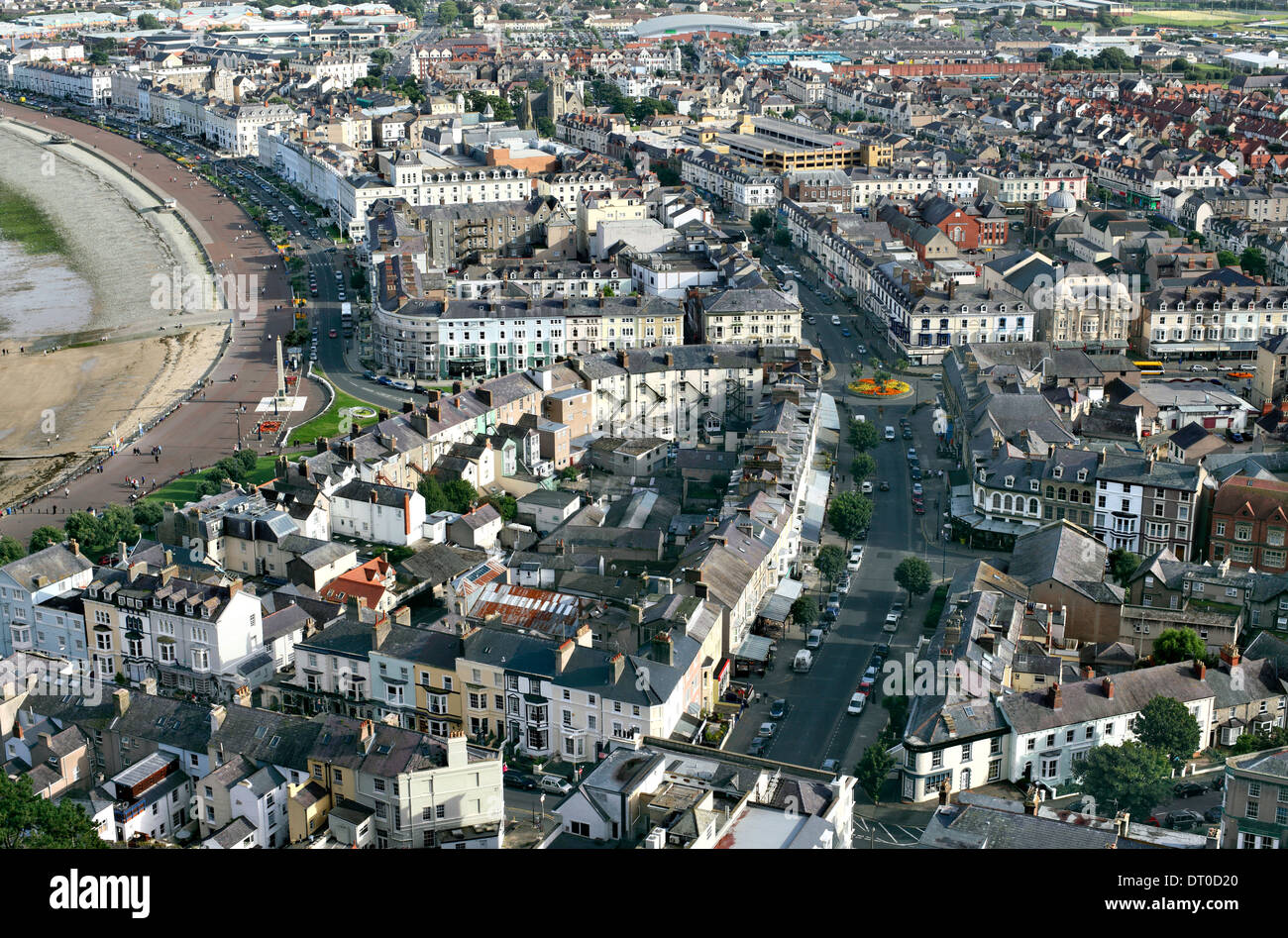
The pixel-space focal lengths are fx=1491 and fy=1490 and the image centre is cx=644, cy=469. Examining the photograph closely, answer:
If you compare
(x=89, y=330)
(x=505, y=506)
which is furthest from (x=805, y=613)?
(x=89, y=330)

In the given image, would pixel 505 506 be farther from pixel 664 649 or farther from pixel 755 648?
pixel 664 649

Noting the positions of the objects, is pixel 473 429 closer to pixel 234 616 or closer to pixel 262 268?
pixel 234 616

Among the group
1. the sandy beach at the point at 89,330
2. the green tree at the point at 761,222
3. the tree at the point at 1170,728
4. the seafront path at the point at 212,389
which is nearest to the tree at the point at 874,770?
the tree at the point at 1170,728

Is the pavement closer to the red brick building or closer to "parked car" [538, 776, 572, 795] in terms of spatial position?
"parked car" [538, 776, 572, 795]

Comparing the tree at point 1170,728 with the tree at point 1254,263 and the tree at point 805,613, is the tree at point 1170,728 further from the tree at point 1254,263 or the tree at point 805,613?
the tree at point 1254,263

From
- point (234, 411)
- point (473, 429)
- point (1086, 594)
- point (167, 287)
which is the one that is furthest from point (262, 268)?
point (1086, 594)
